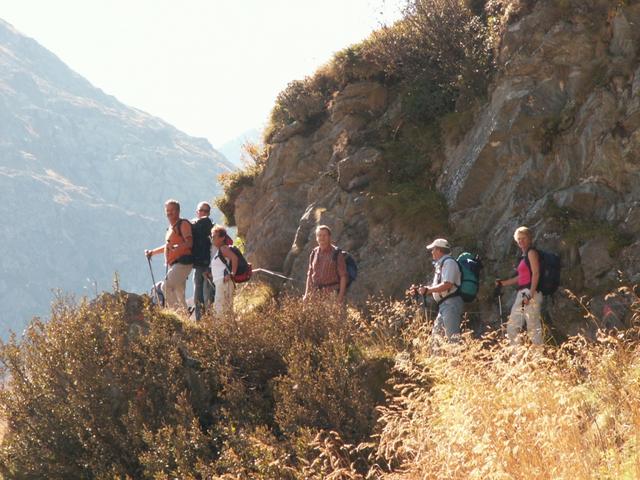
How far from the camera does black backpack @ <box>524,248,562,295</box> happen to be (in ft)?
31.6

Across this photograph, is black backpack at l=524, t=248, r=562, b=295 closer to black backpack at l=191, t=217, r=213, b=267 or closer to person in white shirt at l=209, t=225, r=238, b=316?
person in white shirt at l=209, t=225, r=238, b=316

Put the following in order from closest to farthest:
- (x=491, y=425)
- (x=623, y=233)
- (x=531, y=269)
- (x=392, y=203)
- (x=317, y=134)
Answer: (x=491, y=425), (x=531, y=269), (x=623, y=233), (x=392, y=203), (x=317, y=134)

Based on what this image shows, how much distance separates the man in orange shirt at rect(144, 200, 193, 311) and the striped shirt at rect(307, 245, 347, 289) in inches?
84.2

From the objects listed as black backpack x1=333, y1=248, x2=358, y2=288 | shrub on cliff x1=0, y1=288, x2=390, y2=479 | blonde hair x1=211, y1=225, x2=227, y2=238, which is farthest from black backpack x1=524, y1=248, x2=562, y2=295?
blonde hair x1=211, y1=225, x2=227, y2=238

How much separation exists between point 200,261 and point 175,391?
5.42 metres

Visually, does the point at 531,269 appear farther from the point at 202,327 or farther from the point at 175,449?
the point at 175,449

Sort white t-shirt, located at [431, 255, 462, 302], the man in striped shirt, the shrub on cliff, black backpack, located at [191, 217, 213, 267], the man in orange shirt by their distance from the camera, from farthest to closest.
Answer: black backpack, located at [191, 217, 213, 267] < the man in orange shirt < the man in striped shirt < white t-shirt, located at [431, 255, 462, 302] < the shrub on cliff

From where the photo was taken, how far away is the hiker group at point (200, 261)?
11773mm

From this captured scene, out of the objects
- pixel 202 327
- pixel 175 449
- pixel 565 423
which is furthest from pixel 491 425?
pixel 202 327

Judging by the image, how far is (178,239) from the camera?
39.6 ft

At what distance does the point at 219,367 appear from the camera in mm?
7367

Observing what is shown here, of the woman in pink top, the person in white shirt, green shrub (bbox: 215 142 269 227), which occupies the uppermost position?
green shrub (bbox: 215 142 269 227)

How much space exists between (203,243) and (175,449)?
6.47m

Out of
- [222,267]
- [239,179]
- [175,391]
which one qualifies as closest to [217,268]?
[222,267]
